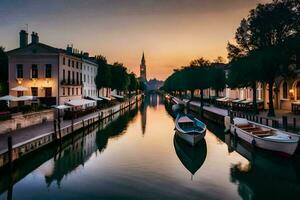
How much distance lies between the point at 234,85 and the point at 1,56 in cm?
4476

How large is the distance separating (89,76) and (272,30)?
42818 mm

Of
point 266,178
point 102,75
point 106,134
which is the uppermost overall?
point 102,75

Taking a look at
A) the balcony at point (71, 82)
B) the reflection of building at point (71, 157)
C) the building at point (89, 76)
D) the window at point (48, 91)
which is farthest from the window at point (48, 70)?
the reflection of building at point (71, 157)

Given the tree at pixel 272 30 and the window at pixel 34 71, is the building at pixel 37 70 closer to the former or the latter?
the window at pixel 34 71

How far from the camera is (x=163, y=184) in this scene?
61.6ft

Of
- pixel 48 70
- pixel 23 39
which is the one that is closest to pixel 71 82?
pixel 48 70

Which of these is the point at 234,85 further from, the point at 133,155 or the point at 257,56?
the point at 133,155

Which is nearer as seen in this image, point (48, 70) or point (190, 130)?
point (190, 130)

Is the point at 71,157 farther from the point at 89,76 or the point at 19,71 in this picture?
the point at 89,76

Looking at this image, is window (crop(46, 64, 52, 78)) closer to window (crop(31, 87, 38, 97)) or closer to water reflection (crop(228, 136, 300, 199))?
window (crop(31, 87, 38, 97))

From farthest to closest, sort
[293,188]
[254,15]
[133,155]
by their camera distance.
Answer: [254,15] < [133,155] < [293,188]

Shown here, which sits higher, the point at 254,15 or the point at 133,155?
the point at 254,15

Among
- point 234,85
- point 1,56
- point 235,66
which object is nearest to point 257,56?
point 235,66

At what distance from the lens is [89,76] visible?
68250mm
